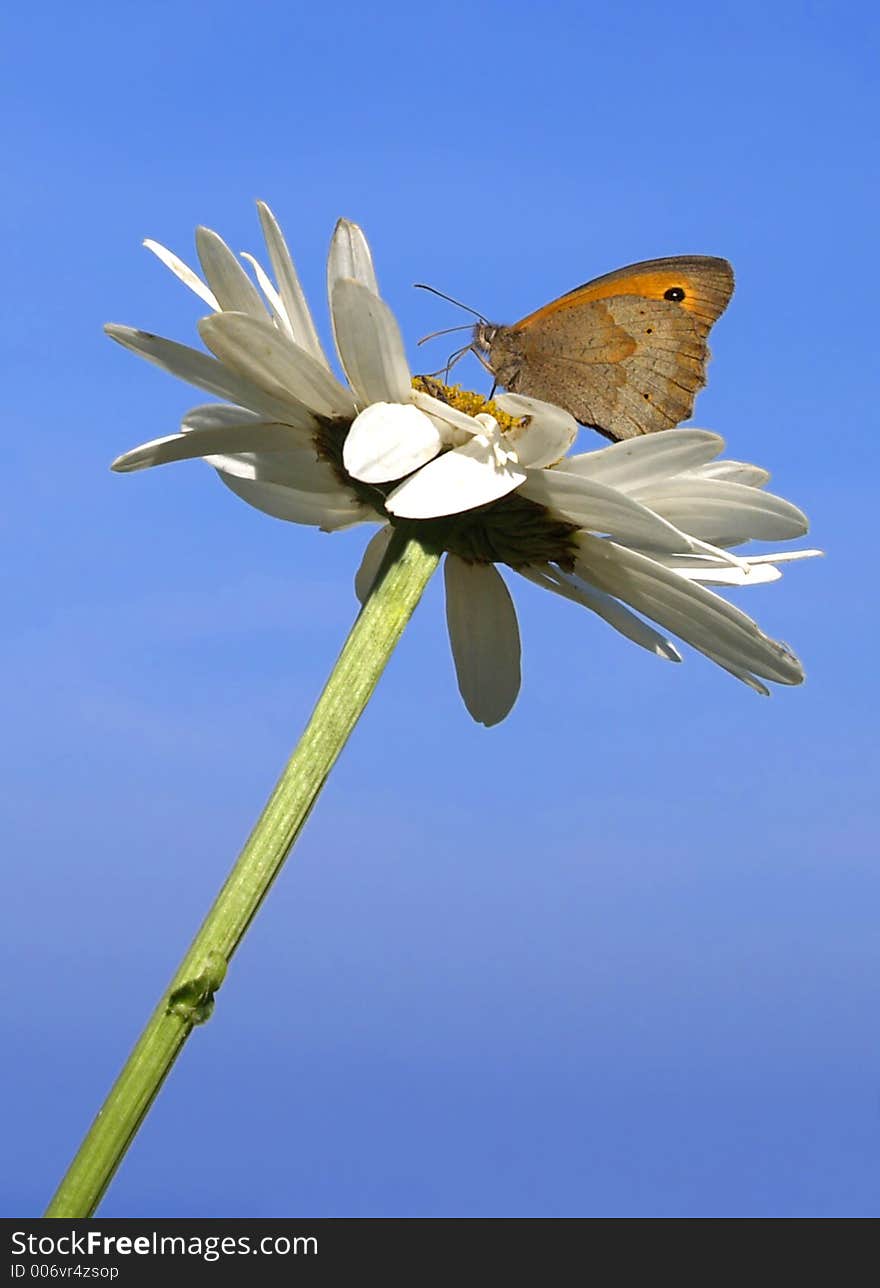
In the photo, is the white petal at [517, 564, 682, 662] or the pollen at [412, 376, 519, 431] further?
the white petal at [517, 564, 682, 662]

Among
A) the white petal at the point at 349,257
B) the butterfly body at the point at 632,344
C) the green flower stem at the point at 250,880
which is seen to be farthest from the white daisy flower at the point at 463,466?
the butterfly body at the point at 632,344

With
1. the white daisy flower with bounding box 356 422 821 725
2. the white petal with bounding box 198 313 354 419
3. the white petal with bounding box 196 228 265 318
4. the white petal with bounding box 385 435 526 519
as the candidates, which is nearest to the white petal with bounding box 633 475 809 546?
the white daisy flower with bounding box 356 422 821 725

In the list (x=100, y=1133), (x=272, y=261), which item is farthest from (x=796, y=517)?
(x=100, y=1133)

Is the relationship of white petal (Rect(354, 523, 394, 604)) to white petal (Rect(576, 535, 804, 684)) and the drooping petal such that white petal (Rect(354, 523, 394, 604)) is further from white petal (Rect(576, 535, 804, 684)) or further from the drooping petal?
white petal (Rect(576, 535, 804, 684))

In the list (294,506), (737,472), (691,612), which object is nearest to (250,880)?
(691,612)

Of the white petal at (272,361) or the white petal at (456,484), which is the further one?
the white petal at (272,361)

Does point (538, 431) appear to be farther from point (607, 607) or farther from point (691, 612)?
point (607, 607)

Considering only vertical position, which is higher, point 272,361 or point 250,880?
point 272,361

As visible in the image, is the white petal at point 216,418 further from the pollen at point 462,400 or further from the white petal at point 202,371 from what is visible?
the pollen at point 462,400
